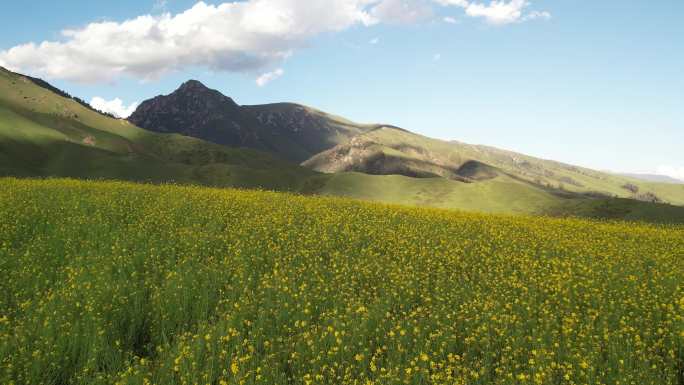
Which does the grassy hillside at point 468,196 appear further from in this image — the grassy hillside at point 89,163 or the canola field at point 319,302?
the canola field at point 319,302

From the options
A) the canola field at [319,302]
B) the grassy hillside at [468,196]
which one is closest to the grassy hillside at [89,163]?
the grassy hillside at [468,196]

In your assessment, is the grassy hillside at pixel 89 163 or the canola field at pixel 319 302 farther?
the grassy hillside at pixel 89 163

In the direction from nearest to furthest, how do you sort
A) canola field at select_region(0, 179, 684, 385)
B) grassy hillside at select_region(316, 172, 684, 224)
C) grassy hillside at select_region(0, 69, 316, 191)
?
canola field at select_region(0, 179, 684, 385)
grassy hillside at select_region(316, 172, 684, 224)
grassy hillside at select_region(0, 69, 316, 191)

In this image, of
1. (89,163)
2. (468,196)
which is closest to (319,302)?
(468,196)

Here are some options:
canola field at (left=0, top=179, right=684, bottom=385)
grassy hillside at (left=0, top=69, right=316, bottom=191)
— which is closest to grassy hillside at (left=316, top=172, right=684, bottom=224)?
Result: grassy hillside at (left=0, top=69, right=316, bottom=191)

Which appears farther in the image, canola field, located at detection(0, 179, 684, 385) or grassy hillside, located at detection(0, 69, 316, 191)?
grassy hillside, located at detection(0, 69, 316, 191)

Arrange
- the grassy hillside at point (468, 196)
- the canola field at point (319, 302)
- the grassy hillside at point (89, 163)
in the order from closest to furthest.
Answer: the canola field at point (319, 302), the grassy hillside at point (468, 196), the grassy hillside at point (89, 163)

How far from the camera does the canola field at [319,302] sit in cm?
669

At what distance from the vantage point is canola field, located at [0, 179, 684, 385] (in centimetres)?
669

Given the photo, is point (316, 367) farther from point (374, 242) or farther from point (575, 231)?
point (575, 231)

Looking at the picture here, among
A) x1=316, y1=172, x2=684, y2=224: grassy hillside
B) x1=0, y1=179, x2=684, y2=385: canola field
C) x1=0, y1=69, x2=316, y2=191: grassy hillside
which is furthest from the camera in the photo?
x1=0, y1=69, x2=316, y2=191: grassy hillside

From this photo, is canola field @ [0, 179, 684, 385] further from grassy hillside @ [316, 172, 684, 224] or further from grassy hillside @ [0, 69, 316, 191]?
grassy hillside @ [0, 69, 316, 191]

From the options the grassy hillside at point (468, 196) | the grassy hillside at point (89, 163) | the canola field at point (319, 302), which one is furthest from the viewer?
the grassy hillside at point (89, 163)

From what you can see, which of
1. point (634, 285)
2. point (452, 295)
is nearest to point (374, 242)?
point (452, 295)
